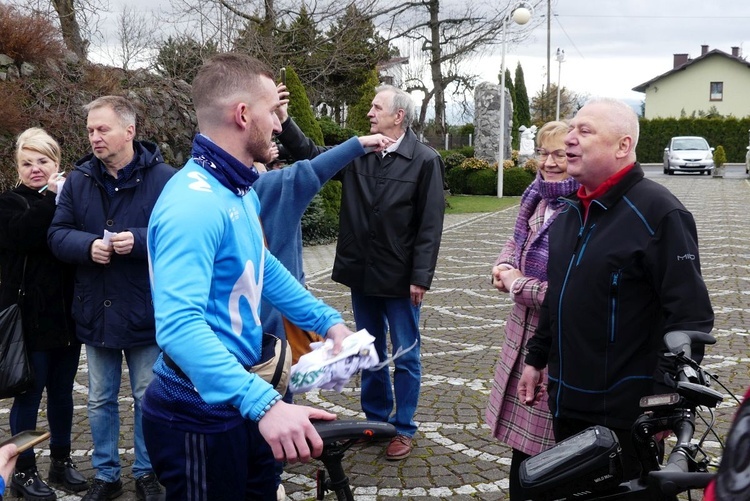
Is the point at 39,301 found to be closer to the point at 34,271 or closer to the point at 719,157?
the point at 34,271

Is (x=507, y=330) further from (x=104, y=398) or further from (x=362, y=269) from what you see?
(x=104, y=398)

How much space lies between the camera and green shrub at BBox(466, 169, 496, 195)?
1004 inches

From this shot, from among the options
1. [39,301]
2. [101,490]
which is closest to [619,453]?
[101,490]

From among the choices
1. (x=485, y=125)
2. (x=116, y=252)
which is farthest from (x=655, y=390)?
(x=485, y=125)

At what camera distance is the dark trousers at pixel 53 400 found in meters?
4.26

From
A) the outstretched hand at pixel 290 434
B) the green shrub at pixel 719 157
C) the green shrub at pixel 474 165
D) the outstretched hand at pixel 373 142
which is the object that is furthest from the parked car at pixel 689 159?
the outstretched hand at pixel 290 434

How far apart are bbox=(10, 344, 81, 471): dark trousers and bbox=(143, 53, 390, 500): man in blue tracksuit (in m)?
2.15

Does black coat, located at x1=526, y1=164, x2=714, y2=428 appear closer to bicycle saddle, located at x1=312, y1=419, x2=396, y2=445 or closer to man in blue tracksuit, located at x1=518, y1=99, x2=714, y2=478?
man in blue tracksuit, located at x1=518, y1=99, x2=714, y2=478

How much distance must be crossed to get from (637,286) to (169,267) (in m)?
1.77

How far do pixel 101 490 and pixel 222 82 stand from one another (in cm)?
274

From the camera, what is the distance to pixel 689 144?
36.8 meters

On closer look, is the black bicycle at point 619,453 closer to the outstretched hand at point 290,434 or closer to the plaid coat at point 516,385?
the outstretched hand at point 290,434

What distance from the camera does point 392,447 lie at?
4.73 meters

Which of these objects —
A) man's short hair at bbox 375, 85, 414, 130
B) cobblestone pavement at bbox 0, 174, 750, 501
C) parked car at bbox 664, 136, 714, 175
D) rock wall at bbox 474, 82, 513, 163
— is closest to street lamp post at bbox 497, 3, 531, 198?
rock wall at bbox 474, 82, 513, 163
